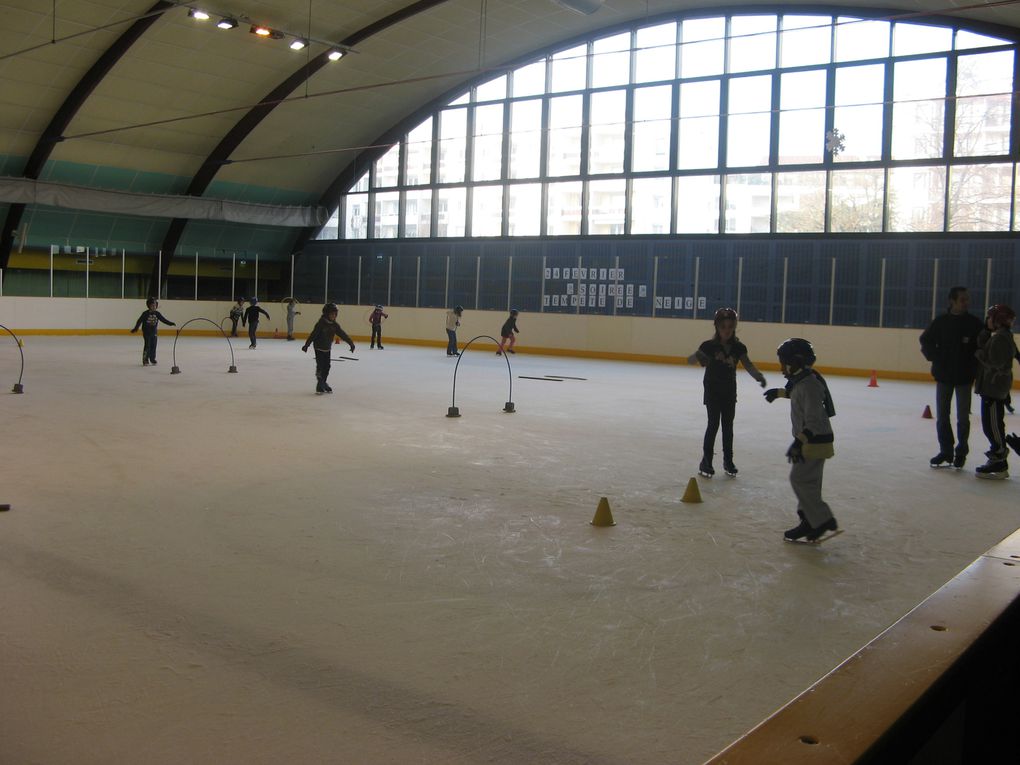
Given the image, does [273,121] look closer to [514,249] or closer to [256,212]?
[256,212]

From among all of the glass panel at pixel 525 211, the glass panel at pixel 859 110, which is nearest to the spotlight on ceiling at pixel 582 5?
the glass panel at pixel 859 110

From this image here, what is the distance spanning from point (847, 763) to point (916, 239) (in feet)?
82.7

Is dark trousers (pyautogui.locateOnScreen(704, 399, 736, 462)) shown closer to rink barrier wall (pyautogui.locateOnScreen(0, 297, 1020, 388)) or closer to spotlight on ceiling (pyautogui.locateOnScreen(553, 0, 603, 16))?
rink barrier wall (pyautogui.locateOnScreen(0, 297, 1020, 388))

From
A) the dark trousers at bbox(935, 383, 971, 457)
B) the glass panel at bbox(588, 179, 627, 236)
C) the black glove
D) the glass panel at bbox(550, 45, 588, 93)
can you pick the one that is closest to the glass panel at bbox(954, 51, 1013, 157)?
the glass panel at bbox(588, 179, 627, 236)

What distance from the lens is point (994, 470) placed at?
866cm

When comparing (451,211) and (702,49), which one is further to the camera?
(451,211)

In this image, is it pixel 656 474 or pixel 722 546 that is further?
pixel 656 474

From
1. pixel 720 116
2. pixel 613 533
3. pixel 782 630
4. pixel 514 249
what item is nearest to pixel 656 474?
pixel 613 533

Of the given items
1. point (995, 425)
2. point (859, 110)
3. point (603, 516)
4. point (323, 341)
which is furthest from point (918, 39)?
point (603, 516)

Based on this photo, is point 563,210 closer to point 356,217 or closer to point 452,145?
point 452,145

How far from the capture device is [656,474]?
8.48 metres

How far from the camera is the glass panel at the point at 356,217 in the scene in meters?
35.5

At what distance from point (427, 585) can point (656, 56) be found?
1030 inches

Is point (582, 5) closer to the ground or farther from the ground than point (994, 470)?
farther from the ground
